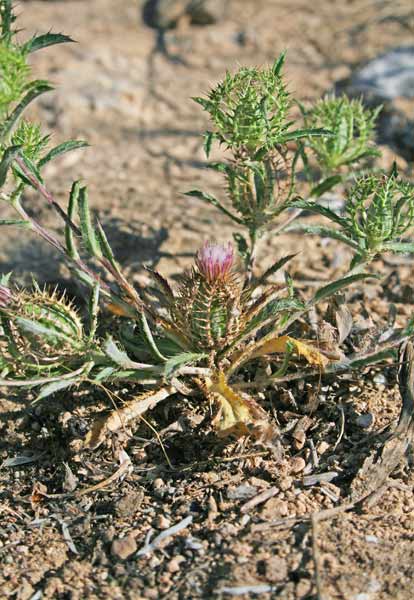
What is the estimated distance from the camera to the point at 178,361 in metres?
2.76

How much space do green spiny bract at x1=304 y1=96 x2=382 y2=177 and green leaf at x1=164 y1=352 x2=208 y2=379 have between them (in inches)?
45.8

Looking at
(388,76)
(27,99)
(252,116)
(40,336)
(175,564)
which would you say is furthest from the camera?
(388,76)

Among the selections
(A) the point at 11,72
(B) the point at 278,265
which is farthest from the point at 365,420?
(A) the point at 11,72

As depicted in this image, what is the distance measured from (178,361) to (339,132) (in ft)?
4.40

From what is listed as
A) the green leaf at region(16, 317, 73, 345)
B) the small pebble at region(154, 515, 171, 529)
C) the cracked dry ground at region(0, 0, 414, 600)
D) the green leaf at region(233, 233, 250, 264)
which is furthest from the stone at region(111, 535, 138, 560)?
the green leaf at region(233, 233, 250, 264)

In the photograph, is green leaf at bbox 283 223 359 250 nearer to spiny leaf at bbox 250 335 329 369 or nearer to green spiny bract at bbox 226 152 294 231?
green spiny bract at bbox 226 152 294 231

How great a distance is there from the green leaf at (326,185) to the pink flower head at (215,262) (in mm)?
932

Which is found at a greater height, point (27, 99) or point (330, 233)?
point (27, 99)

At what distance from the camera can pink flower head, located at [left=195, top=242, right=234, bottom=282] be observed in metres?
2.77

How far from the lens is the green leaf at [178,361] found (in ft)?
8.89

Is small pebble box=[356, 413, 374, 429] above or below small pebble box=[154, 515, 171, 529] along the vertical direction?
above

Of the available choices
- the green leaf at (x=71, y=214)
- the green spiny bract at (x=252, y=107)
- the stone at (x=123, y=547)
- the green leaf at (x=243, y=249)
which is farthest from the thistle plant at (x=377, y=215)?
the stone at (x=123, y=547)

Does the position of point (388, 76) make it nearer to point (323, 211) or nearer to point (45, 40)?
point (323, 211)

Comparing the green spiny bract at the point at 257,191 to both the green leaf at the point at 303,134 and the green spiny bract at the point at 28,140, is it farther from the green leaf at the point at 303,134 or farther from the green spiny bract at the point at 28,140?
the green spiny bract at the point at 28,140
